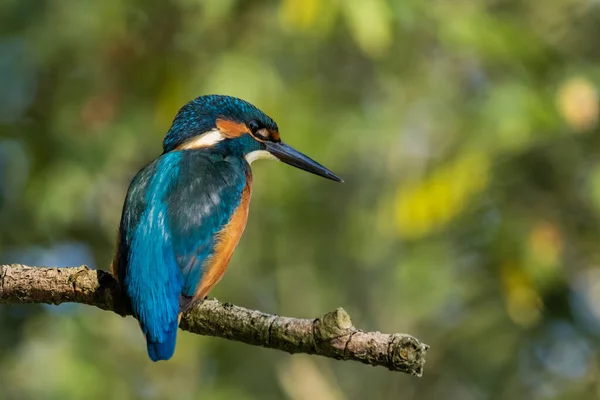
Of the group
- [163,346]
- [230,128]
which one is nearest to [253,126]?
[230,128]

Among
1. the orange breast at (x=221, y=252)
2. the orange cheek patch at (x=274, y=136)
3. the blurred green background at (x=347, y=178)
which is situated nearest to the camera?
the orange breast at (x=221, y=252)

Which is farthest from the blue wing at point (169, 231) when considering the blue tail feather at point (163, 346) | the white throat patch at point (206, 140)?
the white throat patch at point (206, 140)

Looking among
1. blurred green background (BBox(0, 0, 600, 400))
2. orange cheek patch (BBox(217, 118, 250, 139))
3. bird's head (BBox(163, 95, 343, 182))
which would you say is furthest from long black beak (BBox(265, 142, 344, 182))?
blurred green background (BBox(0, 0, 600, 400))

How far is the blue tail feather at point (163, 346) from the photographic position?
257 centimetres

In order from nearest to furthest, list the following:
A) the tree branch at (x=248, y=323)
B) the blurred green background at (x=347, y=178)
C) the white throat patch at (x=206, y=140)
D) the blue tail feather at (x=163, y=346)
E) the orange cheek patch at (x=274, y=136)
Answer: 1. the tree branch at (x=248, y=323)
2. the blue tail feather at (x=163, y=346)
3. the white throat patch at (x=206, y=140)
4. the orange cheek patch at (x=274, y=136)
5. the blurred green background at (x=347, y=178)

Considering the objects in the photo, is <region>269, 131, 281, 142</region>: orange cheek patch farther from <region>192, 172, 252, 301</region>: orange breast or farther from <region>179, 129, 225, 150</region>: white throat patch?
<region>192, 172, 252, 301</region>: orange breast

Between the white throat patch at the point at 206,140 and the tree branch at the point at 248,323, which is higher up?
the white throat patch at the point at 206,140

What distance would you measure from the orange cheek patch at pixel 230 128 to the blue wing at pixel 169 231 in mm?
260

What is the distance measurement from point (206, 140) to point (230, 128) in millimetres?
101

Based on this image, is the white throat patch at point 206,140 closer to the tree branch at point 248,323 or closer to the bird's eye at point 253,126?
the bird's eye at point 253,126

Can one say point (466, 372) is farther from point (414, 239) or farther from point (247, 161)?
point (247, 161)

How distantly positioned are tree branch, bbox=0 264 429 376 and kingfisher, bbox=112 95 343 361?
3.1 inches

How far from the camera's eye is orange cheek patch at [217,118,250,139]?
3416mm

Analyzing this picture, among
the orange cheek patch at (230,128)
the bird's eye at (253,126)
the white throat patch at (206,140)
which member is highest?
the bird's eye at (253,126)
